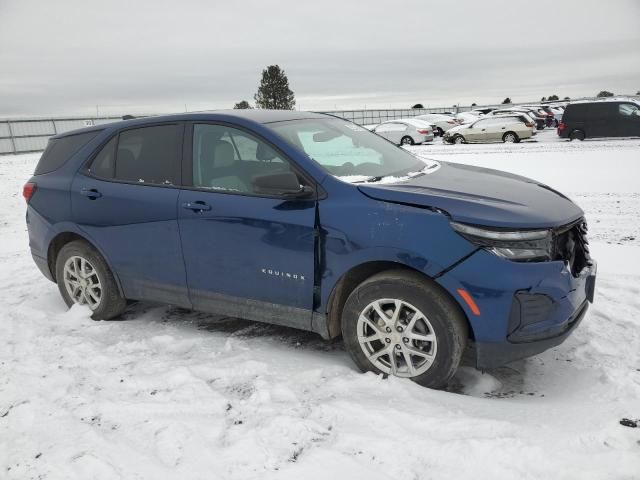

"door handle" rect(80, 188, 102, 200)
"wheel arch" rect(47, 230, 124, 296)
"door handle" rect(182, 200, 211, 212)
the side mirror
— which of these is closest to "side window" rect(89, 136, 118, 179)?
"door handle" rect(80, 188, 102, 200)

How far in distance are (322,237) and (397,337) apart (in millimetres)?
784

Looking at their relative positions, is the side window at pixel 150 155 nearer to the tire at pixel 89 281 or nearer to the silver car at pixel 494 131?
the tire at pixel 89 281

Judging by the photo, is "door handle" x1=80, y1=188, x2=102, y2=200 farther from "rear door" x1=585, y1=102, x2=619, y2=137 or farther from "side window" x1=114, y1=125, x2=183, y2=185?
"rear door" x1=585, y1=102, x2=619, y2=137

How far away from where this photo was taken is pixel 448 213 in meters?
3.11

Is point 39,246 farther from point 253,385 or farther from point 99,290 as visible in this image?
point 253,385

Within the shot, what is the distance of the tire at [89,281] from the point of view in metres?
4.62

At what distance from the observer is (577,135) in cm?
2091

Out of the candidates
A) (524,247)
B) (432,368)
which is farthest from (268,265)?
(524,247)

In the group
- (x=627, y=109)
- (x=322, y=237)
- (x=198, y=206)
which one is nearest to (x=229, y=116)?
(x=198, y=206)

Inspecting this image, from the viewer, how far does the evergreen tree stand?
156 ft

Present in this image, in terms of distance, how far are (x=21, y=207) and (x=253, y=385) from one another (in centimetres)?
949

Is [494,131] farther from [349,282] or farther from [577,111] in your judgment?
[349,282]

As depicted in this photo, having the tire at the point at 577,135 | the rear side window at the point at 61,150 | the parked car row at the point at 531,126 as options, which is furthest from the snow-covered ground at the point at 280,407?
the tire at the point at 577,135

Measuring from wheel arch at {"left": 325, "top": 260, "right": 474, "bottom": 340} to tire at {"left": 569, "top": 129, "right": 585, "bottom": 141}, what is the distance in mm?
20365
